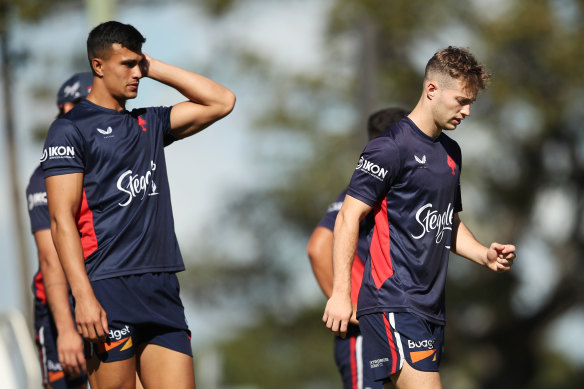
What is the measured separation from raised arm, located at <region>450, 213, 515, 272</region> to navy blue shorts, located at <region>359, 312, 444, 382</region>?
1.66 ft

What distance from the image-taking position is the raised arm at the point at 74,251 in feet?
14.8

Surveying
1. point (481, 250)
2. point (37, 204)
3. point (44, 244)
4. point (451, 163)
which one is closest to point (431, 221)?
point (451, 163)

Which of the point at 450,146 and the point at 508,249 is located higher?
the point at 450,146

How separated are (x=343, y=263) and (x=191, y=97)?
4.47 ft

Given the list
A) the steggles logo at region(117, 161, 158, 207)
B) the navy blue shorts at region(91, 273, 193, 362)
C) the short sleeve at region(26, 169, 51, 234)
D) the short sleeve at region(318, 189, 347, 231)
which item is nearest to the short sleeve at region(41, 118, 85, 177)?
the steggles logo at region(117, 161, 158, 207)

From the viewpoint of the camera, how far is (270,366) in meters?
38.6

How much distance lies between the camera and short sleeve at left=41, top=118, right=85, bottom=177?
15.2 ft

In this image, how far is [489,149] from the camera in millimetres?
21938

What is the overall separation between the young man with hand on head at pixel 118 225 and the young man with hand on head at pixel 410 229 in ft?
3.26

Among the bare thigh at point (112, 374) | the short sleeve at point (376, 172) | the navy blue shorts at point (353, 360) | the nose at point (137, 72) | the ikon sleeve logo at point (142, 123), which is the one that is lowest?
the navy blue shorts at point (353, 360)

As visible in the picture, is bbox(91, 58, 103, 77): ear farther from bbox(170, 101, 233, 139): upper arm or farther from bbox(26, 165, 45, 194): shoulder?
bbox(26, 165, 45, 194): shoulder

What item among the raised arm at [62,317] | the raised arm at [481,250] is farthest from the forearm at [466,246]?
the raised arm at [62,317]

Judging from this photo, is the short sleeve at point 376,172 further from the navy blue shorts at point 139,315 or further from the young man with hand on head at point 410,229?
the navy blue shorts at point 139,315

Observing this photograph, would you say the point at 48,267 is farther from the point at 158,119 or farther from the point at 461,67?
the point at 461,67
